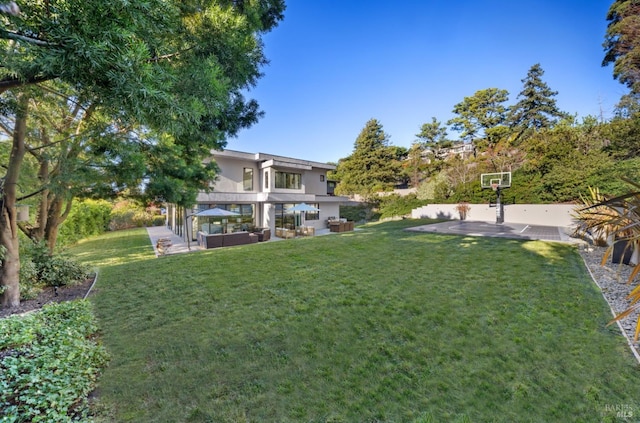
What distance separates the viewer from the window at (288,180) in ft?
57.3

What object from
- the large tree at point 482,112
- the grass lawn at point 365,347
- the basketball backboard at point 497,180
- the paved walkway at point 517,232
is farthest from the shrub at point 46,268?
the large tree at point 482,112

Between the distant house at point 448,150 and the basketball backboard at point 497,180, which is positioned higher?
the distant house at point 448,150

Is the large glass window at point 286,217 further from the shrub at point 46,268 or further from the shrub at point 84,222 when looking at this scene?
the shrub at point 46,268

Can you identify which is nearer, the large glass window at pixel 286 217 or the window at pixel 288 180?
the window at pixel 288 180

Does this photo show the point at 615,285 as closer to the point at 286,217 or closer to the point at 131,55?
the point at 131,55

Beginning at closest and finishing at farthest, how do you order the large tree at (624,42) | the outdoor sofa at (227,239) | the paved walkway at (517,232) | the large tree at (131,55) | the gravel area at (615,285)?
1. the large tree at (131,55)
2. the gravel area at (615,285)
3. the paved walkway at (517,232)
4. the outdoor sofa at (227,239)
5. the large tree at (624,42)

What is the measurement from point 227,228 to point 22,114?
430 inches

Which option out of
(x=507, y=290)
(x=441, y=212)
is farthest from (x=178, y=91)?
(x=441, y=212)

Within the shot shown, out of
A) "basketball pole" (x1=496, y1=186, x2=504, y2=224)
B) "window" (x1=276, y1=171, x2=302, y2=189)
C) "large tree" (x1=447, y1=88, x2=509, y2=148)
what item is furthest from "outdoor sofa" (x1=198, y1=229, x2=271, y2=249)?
"large tree" (x1=447, y1=88, x2=509, y2=148)

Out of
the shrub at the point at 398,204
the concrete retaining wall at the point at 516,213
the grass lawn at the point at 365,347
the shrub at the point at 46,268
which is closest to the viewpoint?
the grass lawn at the point at 365,347

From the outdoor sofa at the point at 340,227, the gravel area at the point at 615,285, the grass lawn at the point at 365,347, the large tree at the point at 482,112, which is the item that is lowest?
the grass lawn at the point at 365,347

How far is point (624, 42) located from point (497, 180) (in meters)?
11.3

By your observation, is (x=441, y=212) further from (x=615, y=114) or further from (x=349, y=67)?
(x=349, y=67)

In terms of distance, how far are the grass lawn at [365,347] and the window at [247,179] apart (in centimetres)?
997
